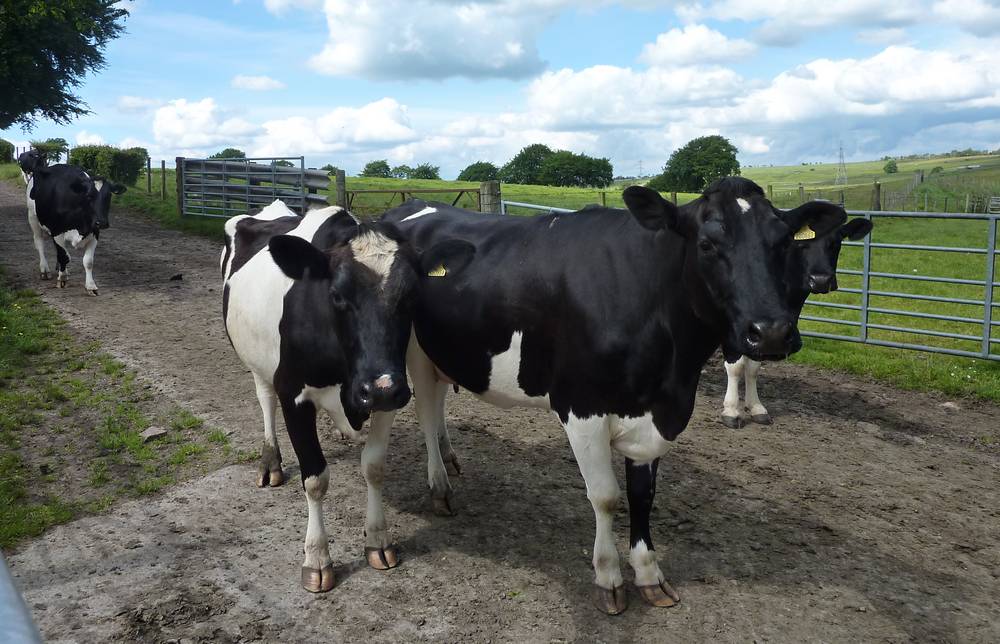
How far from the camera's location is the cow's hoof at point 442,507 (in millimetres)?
5574

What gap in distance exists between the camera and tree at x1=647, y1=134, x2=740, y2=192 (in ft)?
164

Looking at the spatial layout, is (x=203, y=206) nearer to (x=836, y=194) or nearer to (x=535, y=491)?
(x=535, y=491)

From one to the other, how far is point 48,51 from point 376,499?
2675cm

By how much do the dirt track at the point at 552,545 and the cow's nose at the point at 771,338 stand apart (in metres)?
1.56

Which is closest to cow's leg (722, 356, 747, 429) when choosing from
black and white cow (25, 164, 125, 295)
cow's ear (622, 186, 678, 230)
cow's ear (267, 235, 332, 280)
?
cow's ear (622, 186, 678, 230)

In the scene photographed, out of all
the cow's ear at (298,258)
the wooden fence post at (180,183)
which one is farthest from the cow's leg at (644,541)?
Answer: the wooden fence post at (180,183)

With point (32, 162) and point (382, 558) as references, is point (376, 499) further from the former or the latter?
point (32, 162)

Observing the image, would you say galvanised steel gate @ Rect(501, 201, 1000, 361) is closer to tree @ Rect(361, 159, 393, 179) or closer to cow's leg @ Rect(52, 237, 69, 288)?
cow's leg @ Rect(52, 237, 69, 288)

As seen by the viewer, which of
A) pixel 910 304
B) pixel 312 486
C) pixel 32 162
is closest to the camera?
pixel 312 486

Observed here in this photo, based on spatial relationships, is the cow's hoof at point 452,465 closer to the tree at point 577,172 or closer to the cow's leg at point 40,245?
the cow's leg at point 40,245

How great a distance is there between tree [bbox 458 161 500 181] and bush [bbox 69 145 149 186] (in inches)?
1781

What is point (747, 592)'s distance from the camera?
15.0ft

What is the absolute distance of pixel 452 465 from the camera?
20.8 ft

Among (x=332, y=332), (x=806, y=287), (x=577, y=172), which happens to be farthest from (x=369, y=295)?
(x=577, y=172)
